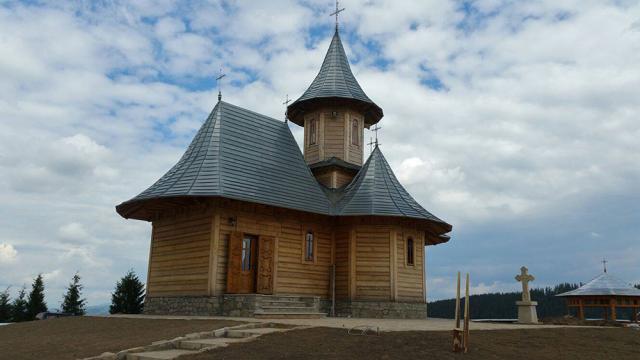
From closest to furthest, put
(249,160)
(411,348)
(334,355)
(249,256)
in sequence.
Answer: (334,355), (411,348), (249,256), (249,160)

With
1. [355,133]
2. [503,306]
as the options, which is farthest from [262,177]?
[503,306]

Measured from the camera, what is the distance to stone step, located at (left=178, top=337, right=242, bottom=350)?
10.8 meters

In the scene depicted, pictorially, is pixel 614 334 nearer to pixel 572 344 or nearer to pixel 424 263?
pixel 572 344

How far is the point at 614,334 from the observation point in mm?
15031

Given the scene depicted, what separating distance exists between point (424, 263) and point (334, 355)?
13668 millimetres

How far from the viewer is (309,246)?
69.5 feet

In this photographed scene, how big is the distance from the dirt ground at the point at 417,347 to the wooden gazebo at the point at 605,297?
10987 millimetres

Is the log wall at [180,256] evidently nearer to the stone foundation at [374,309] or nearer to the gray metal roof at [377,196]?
the gray metal roof at [377,196]

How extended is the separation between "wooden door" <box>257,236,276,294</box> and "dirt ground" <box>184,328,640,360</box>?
6778 millimetres

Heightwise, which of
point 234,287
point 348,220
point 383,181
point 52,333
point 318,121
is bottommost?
point 52,333

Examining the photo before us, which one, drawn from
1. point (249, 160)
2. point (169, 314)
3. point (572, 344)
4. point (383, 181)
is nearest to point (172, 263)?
point (169, 314)

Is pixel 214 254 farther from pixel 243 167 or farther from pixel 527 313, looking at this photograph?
pixel 527 313

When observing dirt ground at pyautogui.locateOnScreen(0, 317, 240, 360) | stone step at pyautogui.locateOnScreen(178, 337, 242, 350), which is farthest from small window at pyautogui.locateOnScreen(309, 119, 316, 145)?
stone step at pyautogui.locateOnScreen(178, 337, 242, 350)

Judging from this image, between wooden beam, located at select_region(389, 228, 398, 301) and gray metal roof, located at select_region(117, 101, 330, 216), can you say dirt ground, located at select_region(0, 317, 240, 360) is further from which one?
wooden beam, located at select_region(389, 228, 398, 301)
